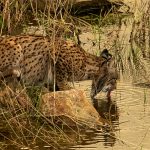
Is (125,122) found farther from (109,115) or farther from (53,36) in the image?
(53,36)

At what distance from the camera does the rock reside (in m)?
7.18

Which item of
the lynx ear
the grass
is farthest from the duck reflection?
the lynx ear

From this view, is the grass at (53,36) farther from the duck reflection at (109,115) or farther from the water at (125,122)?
the duck reflection at (109,115)

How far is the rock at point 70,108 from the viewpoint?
7.18 meters

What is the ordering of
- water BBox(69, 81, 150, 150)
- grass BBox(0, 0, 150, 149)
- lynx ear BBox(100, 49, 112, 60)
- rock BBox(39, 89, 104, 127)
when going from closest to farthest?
water BBox(69, 81, 150, 150) → grass BBox(0, 0, 150, 149) → rock BBox(39, 89, 104, 127) → lynx ear BBox(100, 49, 112, 60)

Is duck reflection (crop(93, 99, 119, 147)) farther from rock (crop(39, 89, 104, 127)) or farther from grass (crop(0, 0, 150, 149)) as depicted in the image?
grass (crop(0, 0, 150, 149))

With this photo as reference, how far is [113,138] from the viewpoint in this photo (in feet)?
22.4

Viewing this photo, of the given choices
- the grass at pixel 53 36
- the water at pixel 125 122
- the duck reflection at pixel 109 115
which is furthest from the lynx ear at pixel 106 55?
the grass at pixel 53 36

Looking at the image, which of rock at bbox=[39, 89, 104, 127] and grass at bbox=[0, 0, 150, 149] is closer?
grass at bbox=[0, 0, 150, 149]

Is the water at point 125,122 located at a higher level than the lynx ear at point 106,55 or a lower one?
lower

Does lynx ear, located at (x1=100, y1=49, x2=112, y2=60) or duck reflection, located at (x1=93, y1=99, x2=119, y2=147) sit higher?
lynx ear, located at (x1=100, y1=49, x2=112, y2=60)

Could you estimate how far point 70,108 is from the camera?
23.9 ft

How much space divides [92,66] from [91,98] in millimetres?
409

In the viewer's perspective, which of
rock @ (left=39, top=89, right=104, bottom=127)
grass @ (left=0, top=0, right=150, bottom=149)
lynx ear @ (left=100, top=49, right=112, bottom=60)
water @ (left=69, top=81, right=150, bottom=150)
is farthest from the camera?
lynx ear @ (left=100, top=49, right=112, bottom=60)
